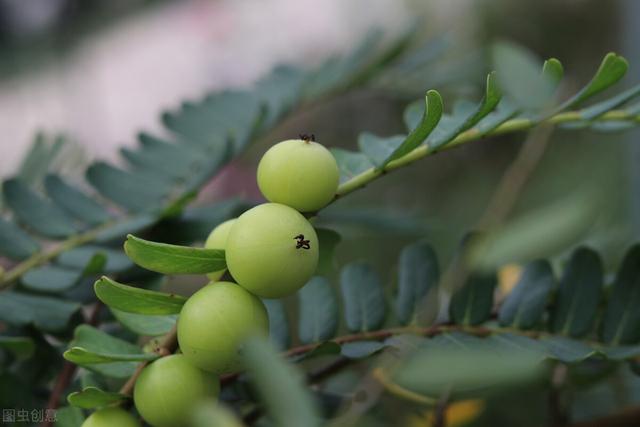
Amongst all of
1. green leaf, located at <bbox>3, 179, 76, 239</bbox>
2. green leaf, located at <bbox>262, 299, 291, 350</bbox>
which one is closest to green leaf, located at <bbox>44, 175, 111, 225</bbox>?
green leaf, located at <bbox>3, 179, 76, 239</bbox>

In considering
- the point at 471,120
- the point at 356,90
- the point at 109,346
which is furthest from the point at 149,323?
the point at 356,90

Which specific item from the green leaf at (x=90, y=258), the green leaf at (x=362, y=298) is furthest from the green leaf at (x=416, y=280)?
the green leaf at (x=90, y=258)

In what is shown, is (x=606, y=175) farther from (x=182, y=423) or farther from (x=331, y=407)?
(x=182, y=423)

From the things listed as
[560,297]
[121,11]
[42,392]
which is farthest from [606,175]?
[121,11]

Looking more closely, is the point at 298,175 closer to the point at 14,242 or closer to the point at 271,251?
the point at 271,251

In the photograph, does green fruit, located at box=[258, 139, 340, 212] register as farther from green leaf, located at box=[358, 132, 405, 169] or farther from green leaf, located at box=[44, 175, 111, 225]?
green leaf, located at box=[44, 175, 111, 225]
